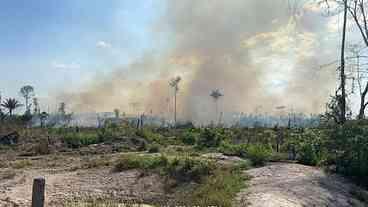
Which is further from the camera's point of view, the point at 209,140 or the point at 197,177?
the point at 209,140

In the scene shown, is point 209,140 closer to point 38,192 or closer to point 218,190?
point 218,190

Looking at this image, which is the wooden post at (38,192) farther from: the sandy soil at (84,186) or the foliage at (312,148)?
the foliage at (312,148)

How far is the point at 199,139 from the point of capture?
23.2 meters

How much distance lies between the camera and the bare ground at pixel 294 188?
8.35 meters

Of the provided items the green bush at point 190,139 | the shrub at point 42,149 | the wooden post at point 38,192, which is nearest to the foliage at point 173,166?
the wooden post at point 38,192

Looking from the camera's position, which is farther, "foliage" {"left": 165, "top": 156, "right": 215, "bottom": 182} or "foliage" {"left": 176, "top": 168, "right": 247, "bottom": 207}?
"foliage" {"left": 165, "top": 156, "right": 215, "bottom": 182}

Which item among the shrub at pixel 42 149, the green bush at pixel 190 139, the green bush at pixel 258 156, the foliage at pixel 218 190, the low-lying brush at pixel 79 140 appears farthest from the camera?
the green bush at pixel 190 139

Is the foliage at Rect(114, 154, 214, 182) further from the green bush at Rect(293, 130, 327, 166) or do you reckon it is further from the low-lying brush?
the low-lying brush

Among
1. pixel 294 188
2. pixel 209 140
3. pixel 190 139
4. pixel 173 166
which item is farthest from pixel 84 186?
pixel 190 139

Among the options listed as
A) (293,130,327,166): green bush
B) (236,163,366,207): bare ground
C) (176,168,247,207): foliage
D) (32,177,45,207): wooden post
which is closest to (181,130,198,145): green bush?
(293,130,327,166): green bush

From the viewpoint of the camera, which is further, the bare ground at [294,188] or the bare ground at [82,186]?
the bare ground at [82,186]

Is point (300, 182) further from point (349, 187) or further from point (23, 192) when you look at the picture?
point (23, 192)

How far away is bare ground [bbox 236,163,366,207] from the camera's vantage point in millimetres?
8352

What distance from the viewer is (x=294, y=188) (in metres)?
9.59
